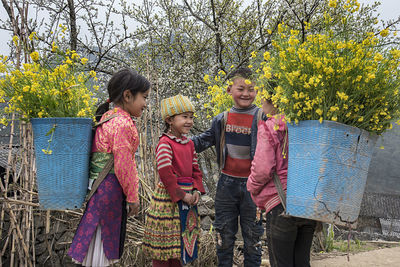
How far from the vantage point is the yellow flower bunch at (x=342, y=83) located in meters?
1.47

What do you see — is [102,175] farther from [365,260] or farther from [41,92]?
[365,260]

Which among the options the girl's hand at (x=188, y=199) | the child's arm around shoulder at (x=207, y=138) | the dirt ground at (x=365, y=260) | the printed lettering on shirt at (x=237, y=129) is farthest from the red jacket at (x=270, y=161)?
the dirt ground at (x=365, y=260)

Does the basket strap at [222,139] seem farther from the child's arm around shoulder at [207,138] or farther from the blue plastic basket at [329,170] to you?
the blue plastic basket at [329,170]

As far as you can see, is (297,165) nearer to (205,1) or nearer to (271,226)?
(271,226)

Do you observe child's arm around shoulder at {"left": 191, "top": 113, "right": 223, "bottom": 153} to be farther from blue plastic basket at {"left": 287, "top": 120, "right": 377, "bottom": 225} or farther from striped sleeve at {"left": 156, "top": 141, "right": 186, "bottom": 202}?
blue plastic basket at {"left": 287, "top": 120, "right": 377, "bottom": 225}

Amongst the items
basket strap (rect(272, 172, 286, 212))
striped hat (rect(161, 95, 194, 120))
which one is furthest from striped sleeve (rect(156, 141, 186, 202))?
basket strap (rect(272, 172, 286, 212))

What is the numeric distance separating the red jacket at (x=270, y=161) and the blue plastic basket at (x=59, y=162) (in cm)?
100

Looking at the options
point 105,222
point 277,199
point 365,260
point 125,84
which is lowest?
point 365,260

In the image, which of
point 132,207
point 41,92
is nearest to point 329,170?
point 132,207

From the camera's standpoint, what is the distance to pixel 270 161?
180 cm

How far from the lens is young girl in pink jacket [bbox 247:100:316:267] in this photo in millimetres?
1780

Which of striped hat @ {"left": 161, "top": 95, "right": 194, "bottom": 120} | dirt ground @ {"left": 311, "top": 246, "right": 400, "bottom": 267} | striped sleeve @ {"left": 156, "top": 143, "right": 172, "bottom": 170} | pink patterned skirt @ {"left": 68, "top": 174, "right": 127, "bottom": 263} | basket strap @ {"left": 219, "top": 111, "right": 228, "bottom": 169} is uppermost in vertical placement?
striped hat @ {"left": 161, "top": 95, "right": 194, "bottom": 120}

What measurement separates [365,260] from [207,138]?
10.3ft

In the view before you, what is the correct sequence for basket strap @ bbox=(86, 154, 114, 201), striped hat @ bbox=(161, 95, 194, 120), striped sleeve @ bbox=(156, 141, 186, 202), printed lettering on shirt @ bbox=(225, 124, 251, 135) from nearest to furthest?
basket strap @ bbox=(86, 154, 114, 201) < striped sleeve @ bbox=(156, 141, 186, 202) < striped hat @ bbox=(161, 95, 194, 120) < printed lettering on shirt @ bbox=(225, 124, 251, 135)
